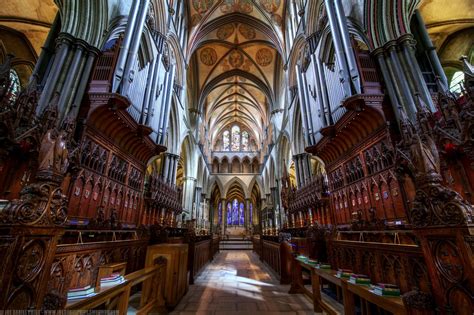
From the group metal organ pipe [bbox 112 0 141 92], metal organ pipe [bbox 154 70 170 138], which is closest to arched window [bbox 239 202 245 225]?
metal organ pipe [bbox 154 70 170 138]

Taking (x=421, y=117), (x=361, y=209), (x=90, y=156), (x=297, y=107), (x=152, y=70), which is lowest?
(x=361, y=209)

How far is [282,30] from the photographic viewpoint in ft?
45.7

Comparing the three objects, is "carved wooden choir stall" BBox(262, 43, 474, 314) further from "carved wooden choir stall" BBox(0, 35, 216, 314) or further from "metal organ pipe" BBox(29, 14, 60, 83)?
"metal organ pipe" BBox(29, 14, 60, 83)

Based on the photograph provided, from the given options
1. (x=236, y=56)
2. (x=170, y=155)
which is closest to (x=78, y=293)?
(x=170, y=155)

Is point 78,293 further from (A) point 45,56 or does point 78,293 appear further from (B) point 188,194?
(B) point 188,194

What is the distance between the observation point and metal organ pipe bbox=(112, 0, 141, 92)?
509 centimetres

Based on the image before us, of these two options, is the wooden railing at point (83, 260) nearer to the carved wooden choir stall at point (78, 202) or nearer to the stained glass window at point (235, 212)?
the carved wooden choir stall at point (78, 202)

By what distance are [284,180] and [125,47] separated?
8.73 metres

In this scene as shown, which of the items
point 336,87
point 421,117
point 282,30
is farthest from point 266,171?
point 421,117

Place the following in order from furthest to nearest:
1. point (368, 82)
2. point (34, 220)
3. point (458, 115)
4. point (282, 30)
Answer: point (282, 30), point (368, 82), point (458, 115), point (34, 220)

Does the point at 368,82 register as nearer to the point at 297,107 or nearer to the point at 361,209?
the point at 361,209

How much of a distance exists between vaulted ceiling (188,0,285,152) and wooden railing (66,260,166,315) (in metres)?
14.2

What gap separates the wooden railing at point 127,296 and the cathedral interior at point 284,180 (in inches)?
0.9

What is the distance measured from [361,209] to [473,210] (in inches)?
180
